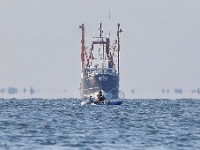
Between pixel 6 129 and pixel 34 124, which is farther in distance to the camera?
pixel 34 124

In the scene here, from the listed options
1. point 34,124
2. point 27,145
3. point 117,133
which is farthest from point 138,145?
point 34,124

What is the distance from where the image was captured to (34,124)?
118000 millimetres

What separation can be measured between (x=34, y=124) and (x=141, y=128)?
45.1 feet

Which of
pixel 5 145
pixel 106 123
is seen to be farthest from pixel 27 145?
pixel 106 123

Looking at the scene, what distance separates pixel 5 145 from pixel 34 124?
34.1 meters

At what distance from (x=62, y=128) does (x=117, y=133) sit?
9.30 metres

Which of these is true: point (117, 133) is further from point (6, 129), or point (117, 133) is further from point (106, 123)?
point (106, 123)

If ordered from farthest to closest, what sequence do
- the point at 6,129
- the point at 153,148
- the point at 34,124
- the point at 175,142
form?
1. the point at 34,124
2. the point at 6,129
3. the point at 175,142
4. the point at 153,148

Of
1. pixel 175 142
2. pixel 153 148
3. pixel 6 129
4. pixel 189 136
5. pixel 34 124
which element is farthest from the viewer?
pixel 34 124

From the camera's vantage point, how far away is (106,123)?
399 feet

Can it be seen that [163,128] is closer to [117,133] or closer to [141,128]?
[141,128]

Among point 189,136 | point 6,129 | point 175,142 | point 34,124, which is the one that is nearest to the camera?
point 175,142

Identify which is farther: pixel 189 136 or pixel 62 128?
pixel 62 128

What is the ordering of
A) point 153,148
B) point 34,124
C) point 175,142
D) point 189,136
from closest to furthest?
point 153,148 → point 175,142 → point 189,136 → point 34,124
